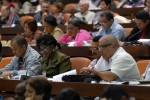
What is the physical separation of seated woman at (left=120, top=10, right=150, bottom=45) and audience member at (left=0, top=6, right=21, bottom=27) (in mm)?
3696

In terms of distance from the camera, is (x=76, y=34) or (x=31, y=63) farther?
(x=76, y=34)

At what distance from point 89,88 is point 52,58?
3.89ft

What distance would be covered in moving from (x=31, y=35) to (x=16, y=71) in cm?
218

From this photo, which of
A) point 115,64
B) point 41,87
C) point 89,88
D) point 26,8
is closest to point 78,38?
point 115,64

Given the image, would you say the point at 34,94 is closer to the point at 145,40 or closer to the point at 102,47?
the point at 102,47

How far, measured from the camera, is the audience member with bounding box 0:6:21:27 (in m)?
10.9

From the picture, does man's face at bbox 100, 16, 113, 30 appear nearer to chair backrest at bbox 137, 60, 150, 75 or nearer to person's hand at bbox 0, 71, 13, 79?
chair backrest at bbox 137, 60, 150, 75

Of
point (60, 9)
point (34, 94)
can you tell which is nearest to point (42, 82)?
point (34, 94)

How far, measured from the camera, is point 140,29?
745 cm

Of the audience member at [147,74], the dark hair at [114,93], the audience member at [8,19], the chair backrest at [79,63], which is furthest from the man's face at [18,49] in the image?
the audience member at [8,19]

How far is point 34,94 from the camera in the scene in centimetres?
465

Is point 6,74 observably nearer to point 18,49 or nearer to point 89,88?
point 18,49

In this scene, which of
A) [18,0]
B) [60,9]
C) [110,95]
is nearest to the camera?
[110,95]

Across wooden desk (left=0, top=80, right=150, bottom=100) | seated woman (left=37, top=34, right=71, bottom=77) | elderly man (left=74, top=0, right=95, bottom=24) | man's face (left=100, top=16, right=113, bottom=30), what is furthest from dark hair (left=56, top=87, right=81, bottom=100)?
elderly man (left=74, top=0, right=95, bottom=24)
